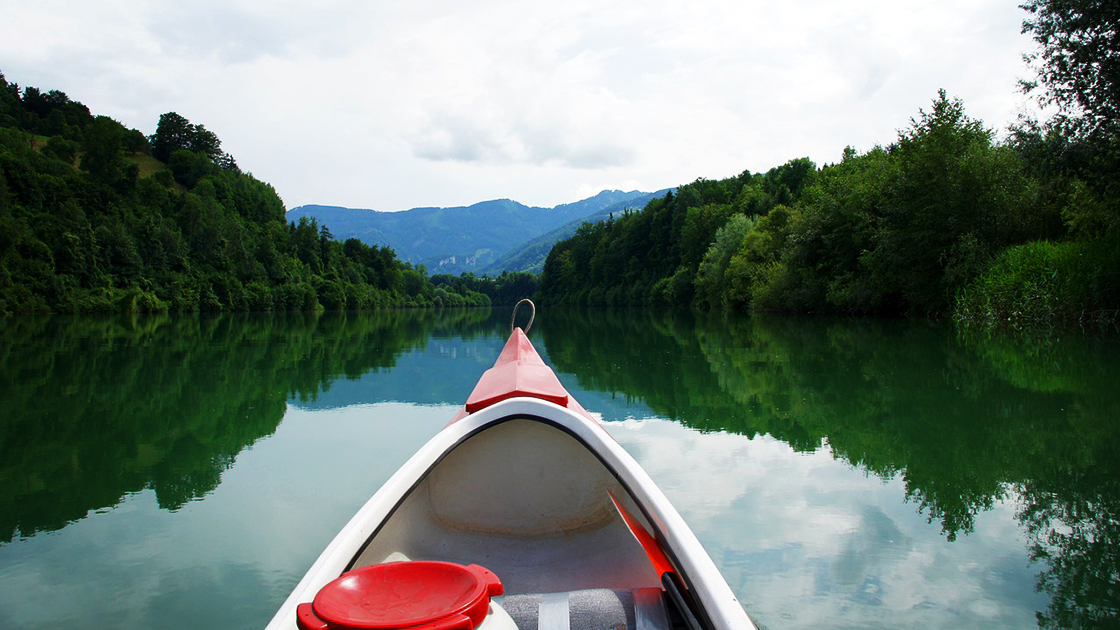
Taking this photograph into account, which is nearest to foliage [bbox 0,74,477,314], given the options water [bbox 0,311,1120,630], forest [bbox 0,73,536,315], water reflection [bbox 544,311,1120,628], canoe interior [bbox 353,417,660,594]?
forest [bbox 0,73,536,315]

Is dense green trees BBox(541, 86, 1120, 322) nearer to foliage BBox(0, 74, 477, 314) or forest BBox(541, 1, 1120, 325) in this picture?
forest BBox(541, 1, 1120, 325)

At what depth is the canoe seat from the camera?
2.12 meters

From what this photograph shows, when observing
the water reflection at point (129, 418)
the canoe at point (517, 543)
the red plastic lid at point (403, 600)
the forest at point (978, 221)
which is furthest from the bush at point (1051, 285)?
the red plastic lid at point (403, 600)

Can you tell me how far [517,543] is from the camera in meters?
3.27

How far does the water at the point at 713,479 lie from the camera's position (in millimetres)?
3027

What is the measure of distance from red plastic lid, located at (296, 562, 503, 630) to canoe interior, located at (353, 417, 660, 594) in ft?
3.98

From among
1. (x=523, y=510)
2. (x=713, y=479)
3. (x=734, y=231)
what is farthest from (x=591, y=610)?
(x=734, y=231)

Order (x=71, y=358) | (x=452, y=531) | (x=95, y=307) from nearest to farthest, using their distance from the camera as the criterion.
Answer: (x=452, y=531), (x=71, y=358), (x=95, y=307)

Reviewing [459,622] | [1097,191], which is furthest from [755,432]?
[1097,191]

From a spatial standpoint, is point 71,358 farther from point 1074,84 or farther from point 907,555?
point 1074,84

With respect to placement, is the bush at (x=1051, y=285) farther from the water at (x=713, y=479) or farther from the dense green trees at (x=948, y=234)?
the water at (x=713, y=479)

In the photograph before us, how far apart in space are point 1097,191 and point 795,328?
307 inches

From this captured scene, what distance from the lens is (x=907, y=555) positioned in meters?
3.42

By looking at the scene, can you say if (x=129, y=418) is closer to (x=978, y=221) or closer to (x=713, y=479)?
(x=713, y=479)
